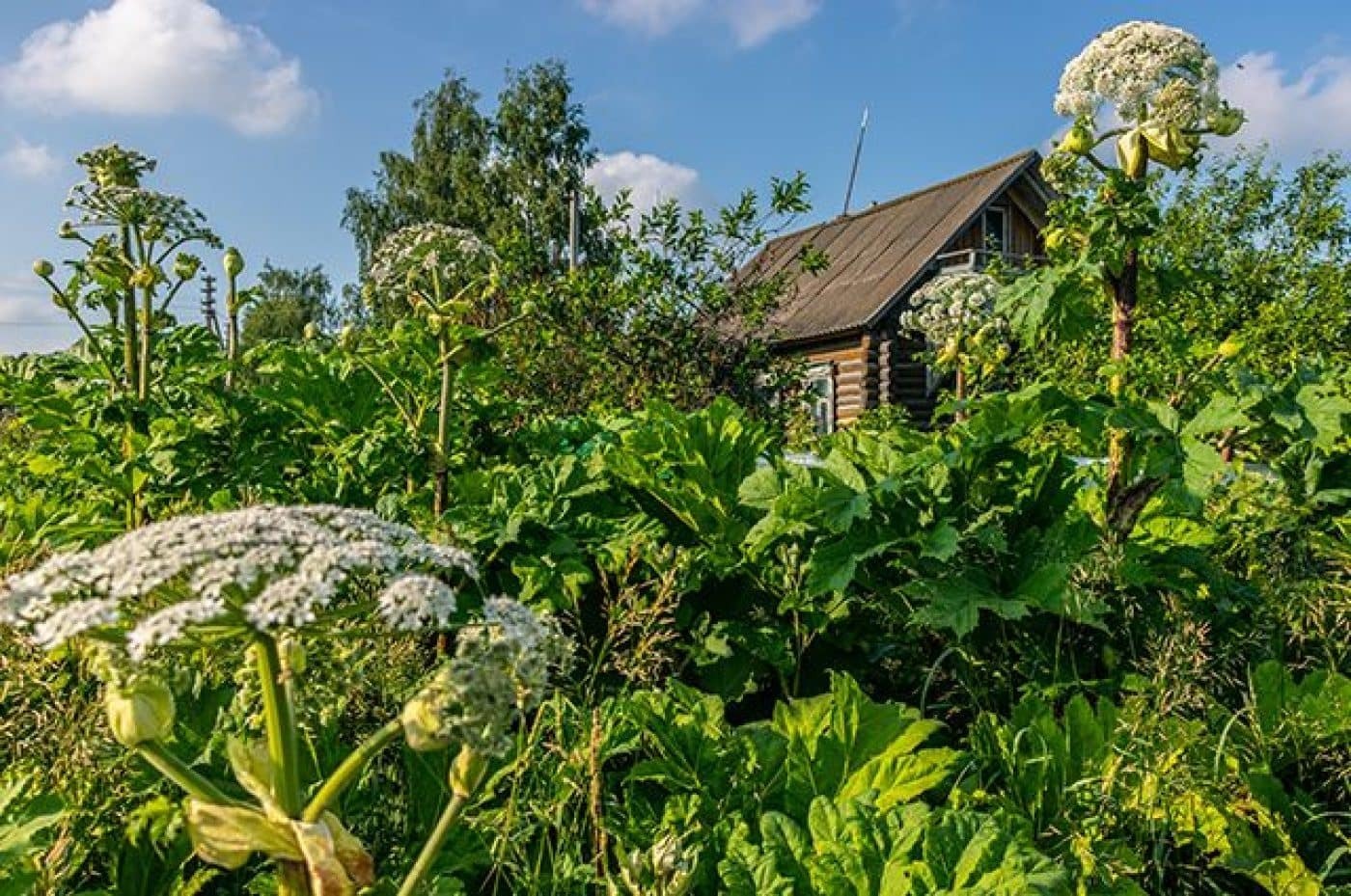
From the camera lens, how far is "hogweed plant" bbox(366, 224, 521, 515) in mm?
2742

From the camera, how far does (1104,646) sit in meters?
2.73

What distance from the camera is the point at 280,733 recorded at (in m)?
1.04

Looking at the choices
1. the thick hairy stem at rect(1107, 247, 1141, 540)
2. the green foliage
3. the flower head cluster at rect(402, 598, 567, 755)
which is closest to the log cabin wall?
the thick hairy stem at rect(1107, 247, 1141, 540)

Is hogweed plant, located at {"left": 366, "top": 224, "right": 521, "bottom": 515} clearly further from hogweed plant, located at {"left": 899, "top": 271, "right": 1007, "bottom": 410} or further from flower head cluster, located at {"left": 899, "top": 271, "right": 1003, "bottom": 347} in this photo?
flower head cluster, located at {"left": 899, "top": 271, "right": 1003, "bottom": 347}

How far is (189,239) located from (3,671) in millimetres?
1546

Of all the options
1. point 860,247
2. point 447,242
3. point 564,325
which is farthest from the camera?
point 860,247

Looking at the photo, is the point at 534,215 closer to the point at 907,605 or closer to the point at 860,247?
the point at 860,247

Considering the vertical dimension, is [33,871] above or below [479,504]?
below

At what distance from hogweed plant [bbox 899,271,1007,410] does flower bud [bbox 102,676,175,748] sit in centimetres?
439

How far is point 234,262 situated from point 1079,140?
2.65 meters

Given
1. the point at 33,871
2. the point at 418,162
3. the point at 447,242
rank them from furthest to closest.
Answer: the point at 418,162
the point at 447,242
the point at 33,871

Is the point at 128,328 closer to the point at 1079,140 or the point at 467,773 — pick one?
the point at 467,773

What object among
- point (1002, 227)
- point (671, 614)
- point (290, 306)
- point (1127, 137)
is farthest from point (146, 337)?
point (290, 306)

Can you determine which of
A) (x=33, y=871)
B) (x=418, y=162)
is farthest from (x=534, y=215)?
(x=33, y=871)
